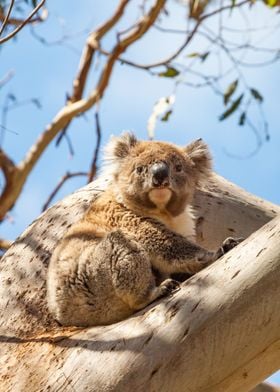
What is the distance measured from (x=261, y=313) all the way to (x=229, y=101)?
4757mm

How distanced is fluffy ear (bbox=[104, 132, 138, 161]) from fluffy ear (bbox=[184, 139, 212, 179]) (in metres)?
0.34

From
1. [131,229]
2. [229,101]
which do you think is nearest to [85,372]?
[131,229]

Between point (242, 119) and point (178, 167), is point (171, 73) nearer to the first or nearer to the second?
point (242, 119)

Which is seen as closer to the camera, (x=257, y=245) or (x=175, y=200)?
(x=257, y=245)

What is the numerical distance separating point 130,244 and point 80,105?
12.0 feet

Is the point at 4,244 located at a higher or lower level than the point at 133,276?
higher

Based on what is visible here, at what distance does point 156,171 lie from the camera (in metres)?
4.65

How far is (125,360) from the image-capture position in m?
3.42

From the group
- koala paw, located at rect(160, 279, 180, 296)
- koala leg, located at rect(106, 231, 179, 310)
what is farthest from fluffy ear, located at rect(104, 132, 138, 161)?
koala paw, located at rect(160, 279, 180, 296)

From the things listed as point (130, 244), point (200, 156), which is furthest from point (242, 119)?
point (130, 244)

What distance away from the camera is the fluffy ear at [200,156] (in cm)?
519

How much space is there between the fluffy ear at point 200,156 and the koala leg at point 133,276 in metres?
1.19

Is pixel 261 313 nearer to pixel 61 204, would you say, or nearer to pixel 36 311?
pixel 36 311

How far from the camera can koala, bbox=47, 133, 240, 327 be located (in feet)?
13.2
